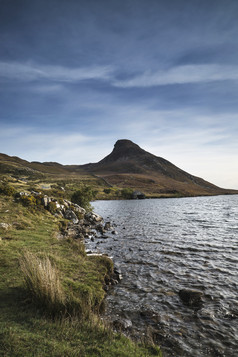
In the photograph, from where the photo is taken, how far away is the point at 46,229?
20.5 metres

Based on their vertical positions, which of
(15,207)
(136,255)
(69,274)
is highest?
(15,207)

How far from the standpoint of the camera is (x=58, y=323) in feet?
21.3

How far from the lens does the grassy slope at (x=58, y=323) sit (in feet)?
17.5

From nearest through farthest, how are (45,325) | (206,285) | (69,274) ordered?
(45,325) → (69,274) → (206,285)

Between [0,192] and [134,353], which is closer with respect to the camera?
[134,353]

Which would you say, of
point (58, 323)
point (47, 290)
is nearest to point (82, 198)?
point (47, 290)

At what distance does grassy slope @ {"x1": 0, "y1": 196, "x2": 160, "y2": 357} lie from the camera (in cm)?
534

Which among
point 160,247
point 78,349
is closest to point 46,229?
point 160,247

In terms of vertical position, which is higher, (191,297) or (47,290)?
(47,290)

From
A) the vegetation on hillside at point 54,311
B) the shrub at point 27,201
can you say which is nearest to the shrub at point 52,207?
the shrub at point 27,201

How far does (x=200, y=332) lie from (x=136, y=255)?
9938 millimetres

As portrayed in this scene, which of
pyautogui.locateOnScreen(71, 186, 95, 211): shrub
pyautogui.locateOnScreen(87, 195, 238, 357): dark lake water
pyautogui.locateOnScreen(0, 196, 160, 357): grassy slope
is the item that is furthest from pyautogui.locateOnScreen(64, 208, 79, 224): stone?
pyautogui.locateOnScreen(0, 196, 160, 357): grassy slope

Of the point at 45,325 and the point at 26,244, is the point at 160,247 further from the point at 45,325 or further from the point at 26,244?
the point at 45,325

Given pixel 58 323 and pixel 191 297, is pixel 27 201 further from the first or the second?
pixel 191 297
